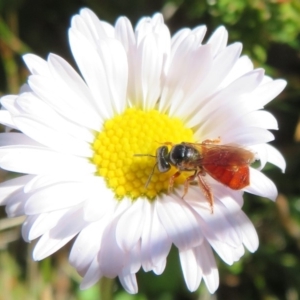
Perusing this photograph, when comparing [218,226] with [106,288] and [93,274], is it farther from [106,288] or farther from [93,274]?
[106,288]

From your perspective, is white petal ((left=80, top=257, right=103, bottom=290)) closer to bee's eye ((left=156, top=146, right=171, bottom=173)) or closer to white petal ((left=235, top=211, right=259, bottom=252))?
bee's eye ((left=156, top=146, right=171, bottom=173))

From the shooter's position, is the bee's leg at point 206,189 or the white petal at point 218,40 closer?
the bee's leg at point 206,189

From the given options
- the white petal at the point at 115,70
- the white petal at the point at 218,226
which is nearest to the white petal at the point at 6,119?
the white petal at the point at 115,70

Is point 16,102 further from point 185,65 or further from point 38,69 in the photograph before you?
point 185,65

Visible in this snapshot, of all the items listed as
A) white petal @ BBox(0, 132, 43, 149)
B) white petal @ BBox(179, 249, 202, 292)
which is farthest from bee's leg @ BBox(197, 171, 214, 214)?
white petal @ BBox(0, 132, 43, 149)

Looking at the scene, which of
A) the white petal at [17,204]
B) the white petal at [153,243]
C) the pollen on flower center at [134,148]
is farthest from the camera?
the pollen on flower center at [134,148]

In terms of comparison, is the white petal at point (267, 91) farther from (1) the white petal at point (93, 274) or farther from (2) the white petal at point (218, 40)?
(1) the white petal at point (93, 274)

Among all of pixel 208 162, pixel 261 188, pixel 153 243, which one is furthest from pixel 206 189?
pixel 153 243
